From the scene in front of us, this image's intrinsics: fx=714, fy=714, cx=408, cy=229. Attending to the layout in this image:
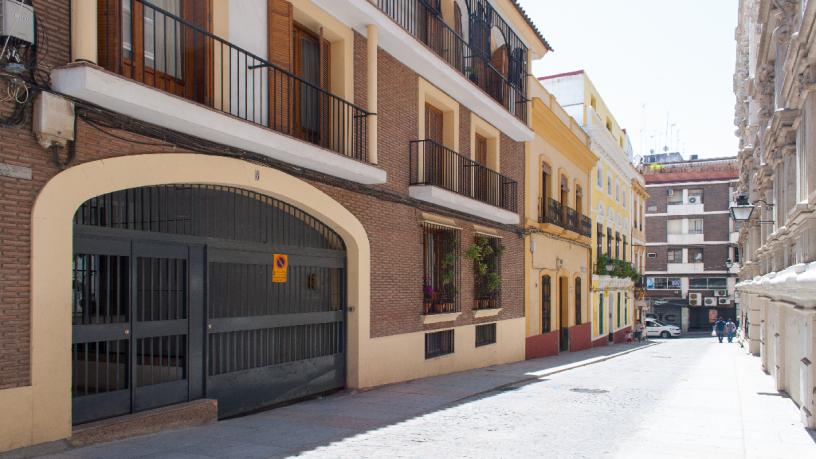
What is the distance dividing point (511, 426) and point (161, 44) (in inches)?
257

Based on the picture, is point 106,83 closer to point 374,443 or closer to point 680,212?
point 374,443

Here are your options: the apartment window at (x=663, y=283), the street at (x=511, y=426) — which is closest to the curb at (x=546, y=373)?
the street at (x=511, y=426)

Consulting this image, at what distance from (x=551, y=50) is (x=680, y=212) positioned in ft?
127

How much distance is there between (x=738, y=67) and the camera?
104 ft

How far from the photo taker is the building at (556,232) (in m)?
21.7

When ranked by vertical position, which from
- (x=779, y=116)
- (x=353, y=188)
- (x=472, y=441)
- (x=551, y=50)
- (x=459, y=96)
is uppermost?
(x=551, y=50)

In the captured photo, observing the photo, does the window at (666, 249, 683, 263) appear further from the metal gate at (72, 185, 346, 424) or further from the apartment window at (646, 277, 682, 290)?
the metal gate at (72, 185, 346, 424)

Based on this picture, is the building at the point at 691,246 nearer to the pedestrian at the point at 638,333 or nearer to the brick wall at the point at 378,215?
the pedestrian at the point at 638,333

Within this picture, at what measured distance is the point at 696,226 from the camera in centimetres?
5675

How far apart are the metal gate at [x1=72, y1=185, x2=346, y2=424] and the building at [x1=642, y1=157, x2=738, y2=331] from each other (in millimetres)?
48863

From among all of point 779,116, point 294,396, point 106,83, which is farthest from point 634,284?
point 106,83

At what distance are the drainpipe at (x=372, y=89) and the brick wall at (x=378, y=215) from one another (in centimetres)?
26

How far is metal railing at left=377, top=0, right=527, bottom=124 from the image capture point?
14109 millimetres

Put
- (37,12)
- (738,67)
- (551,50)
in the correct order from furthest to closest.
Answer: (738,67) → (551,50) → (37,12)
